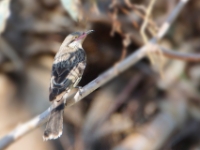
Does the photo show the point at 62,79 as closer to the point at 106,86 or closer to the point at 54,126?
the point at 54,126

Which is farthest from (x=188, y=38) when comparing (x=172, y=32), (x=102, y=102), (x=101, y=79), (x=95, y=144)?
(x=101, y=79)

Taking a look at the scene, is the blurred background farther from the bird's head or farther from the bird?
the bird

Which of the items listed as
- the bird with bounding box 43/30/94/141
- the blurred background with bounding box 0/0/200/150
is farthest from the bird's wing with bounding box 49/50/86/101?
the blurred background with bounding box 0/0/200/150

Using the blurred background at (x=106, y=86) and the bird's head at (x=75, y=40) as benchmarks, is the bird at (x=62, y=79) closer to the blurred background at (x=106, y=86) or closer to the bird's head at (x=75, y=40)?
the bird's head at (x=75, y=40)

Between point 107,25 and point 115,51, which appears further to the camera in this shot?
point 115,51

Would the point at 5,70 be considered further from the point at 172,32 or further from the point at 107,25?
the point at 172,32

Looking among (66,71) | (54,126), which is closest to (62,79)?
(66,71)
